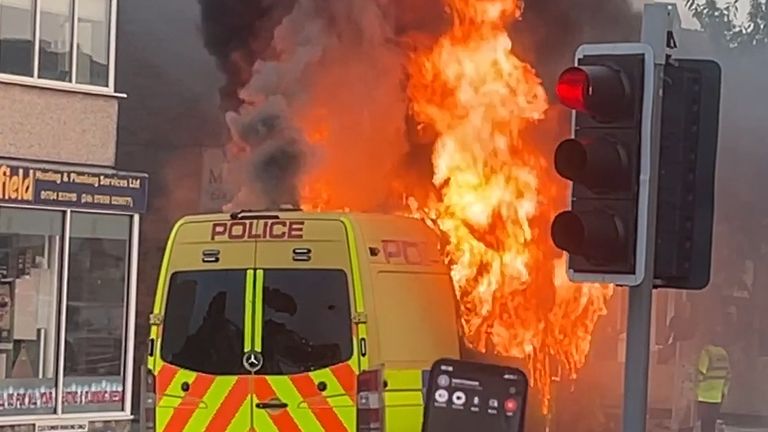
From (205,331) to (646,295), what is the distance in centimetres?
509

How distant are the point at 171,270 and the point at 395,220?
1601 millimetres

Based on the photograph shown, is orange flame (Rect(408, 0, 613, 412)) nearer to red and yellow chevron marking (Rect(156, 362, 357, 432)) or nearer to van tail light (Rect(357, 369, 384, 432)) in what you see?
van tail light (Rect(357, 369, 384, 432))

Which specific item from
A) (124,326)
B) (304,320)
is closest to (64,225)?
(124,326)

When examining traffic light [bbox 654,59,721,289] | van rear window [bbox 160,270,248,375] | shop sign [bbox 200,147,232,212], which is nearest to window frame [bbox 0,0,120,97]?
shop sign [bbox 200,147,232,212]

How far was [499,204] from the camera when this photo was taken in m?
12.5

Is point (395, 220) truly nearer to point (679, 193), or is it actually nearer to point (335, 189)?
point (335, 189)

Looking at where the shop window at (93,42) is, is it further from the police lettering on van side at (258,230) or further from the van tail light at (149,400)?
the police lettering on van side at (258,230)

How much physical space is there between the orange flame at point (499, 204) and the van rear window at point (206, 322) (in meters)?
2.37

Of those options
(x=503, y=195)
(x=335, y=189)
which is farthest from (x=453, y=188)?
(x=335, y=189)

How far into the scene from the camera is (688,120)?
19.8ft

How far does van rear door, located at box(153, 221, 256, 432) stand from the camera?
1023 cm

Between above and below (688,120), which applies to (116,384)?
below

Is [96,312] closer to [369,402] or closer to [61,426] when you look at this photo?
[61,426]

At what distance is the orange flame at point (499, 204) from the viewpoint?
12.1 meters
